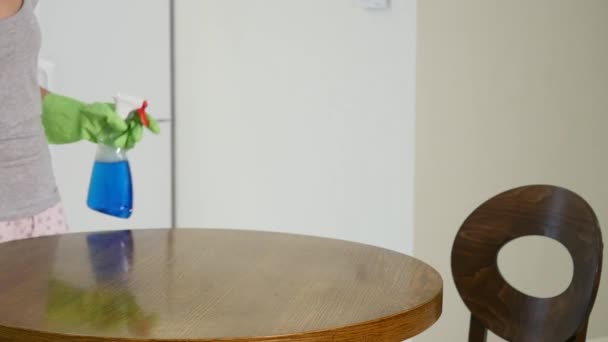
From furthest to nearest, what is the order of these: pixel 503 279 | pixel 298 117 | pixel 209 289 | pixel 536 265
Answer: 1. pixel 536 265
2. pixel 298 117
3. pixel 503 279
4. pixel 209 289

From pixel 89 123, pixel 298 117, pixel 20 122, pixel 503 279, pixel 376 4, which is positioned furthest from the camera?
pixel 298 117

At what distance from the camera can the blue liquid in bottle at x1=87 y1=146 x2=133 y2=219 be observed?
2020 mm

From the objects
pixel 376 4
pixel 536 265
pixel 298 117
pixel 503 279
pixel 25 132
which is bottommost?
pixel 536 265

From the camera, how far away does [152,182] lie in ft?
12.2

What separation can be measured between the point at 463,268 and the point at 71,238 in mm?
704

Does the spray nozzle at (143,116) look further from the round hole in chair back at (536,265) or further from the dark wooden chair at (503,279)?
the round hole in chair back at (536,265)

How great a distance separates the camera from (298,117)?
3.51 m

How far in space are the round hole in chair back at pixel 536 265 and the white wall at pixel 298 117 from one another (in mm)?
542

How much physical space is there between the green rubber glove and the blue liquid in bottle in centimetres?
4

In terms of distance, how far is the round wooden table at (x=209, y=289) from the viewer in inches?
49.2

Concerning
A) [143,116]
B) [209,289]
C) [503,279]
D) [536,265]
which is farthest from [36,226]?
[536,265]

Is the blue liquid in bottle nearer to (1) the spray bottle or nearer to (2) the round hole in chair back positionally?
(1) the spray bottle

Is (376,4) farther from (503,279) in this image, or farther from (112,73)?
(503,279)

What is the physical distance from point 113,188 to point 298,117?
154cm
